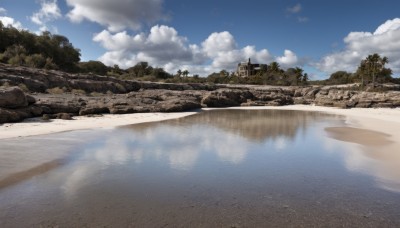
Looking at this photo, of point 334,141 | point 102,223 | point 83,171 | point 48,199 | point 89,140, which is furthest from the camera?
point 334,141

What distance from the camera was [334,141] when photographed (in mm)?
15273

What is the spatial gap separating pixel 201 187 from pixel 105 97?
2291cm

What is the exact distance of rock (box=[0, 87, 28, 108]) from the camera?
17562mm

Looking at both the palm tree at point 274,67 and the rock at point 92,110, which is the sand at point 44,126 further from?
the palm tree at point 274,67

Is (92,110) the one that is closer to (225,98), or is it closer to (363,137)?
(363,137)

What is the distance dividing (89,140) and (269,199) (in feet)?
31.2

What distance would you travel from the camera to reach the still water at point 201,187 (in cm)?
586

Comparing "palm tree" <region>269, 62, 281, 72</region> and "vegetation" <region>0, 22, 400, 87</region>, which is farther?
"palm tree" <region>269, 62, 281, 72</region>

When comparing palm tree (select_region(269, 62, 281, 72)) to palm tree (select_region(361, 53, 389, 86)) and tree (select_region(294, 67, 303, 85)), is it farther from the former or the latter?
palm tree (select_region(361, 53, 389, 86))

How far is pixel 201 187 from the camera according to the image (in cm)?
766

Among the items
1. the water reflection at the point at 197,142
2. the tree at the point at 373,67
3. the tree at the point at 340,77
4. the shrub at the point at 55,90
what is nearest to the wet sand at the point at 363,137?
the water reflection at the point at 197,142

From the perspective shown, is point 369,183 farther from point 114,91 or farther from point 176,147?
point 114,91

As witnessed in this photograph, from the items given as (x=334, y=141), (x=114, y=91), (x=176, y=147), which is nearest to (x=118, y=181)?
(x=176, y=147)

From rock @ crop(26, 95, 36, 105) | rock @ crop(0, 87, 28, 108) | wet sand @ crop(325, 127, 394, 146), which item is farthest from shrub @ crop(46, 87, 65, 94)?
wet sand @ crop(325, 127, 394, 146)
